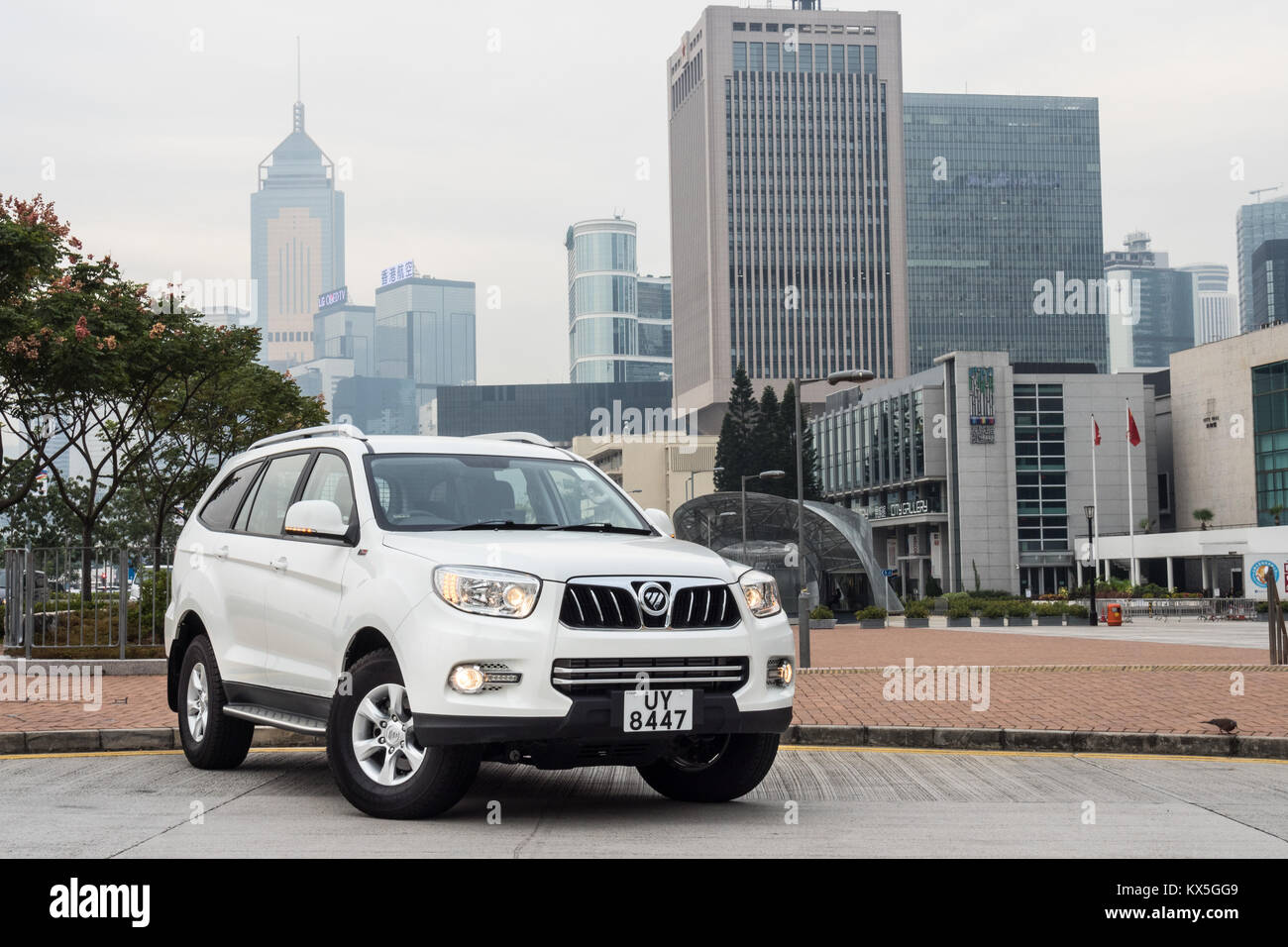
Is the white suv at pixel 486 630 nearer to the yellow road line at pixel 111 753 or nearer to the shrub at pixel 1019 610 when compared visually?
the yellow road line at pixel 111 753

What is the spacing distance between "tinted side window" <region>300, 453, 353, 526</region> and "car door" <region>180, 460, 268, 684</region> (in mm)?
612

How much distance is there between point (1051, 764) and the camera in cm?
986

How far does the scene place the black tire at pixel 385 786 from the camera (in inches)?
266

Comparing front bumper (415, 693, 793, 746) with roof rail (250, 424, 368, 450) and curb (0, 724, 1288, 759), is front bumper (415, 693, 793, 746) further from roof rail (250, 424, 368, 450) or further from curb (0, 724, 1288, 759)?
curb (0, 724, 1288, 759)

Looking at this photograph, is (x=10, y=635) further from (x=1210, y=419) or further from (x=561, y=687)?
(x=1210, y=419)

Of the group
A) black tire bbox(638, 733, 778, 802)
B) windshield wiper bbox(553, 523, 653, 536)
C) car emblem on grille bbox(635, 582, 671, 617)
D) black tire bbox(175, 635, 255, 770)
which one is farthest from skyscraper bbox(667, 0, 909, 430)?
car emblem on grille bbox(635, 582, 671, 617)

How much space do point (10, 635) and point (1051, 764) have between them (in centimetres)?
1331

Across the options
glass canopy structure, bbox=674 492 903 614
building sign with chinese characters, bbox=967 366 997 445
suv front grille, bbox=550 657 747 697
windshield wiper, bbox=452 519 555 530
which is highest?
building sign with chinese characters, bbox=967 366 997 445

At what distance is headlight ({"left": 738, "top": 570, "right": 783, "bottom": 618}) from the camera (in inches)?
287

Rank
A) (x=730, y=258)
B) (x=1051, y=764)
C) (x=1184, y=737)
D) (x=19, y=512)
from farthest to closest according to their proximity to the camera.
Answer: (x=730, y=258) < (x=19, y=512) < (x=1184, y=737) < (x=1051, y=764)

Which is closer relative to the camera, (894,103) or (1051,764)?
(1051,764)

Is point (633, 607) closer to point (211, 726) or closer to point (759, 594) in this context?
point (759, 594)

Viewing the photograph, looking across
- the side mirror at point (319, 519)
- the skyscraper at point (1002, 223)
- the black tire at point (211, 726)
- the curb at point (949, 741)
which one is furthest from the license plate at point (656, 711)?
the skyscraper at point (1002, 223)
